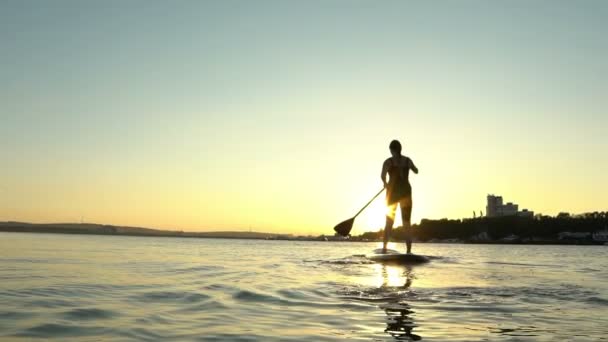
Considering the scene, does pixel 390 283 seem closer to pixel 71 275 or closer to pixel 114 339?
pixel 114 339

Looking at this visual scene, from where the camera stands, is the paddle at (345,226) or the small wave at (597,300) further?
the paddle at (345,226)

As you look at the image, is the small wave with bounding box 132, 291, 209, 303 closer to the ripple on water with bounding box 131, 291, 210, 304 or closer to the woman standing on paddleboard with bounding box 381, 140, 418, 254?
the ripple on water with bounding box 131, 291, 210, 304

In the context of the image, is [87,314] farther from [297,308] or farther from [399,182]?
[399,182]

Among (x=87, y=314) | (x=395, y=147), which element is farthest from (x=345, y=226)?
(x=87, y=314)

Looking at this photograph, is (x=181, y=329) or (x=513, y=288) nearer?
(x=181, y=329)

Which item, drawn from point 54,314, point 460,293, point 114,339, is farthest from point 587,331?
point 54,314

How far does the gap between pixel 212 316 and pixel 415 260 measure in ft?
31.0

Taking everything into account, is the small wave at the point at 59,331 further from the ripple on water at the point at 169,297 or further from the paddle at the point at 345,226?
the paddle at the point at 345,226

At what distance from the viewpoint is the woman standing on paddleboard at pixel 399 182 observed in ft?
49.2

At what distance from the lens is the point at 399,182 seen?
49.3 feet

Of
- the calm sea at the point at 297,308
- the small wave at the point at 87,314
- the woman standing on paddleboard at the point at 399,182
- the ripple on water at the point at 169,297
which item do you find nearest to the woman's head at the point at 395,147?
the woman standing on paddleboard at the point at 399,182

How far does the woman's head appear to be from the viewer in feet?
49.1

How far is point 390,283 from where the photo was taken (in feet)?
29.1

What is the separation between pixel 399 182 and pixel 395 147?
1.08m
